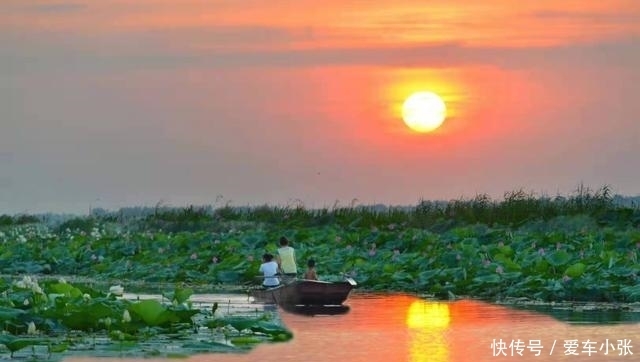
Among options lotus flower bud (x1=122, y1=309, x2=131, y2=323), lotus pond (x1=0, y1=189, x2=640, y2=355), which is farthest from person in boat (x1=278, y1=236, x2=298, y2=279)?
lotus flower bud (x1=122, y1=309, x2=131, y2=323)

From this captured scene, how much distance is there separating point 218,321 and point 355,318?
385 cm

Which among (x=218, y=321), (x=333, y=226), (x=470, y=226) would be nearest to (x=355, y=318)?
(x=218, y=321)

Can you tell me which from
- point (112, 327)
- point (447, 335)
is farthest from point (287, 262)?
point (112, 327)

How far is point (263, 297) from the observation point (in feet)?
79.2

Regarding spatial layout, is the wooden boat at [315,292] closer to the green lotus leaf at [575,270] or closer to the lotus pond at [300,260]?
the lotus pond at [300,260]

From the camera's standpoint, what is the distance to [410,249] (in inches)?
1190

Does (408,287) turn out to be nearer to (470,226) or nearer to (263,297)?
(263,297)

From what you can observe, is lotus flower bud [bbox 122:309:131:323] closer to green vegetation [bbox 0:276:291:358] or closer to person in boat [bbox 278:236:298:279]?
green vegetation [bbox 0:276:291:358]

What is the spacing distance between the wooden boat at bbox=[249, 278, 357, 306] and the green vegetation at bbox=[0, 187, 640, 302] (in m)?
2.61

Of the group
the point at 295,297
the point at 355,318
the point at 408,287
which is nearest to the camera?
the point at 355,318

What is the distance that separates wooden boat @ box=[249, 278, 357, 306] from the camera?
22422 mm

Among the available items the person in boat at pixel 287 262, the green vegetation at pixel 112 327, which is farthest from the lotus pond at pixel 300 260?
the person in boat at pixel 287 262

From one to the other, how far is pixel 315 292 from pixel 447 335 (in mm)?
4781

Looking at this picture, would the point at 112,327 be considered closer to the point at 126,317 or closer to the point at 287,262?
the point at 126,317
